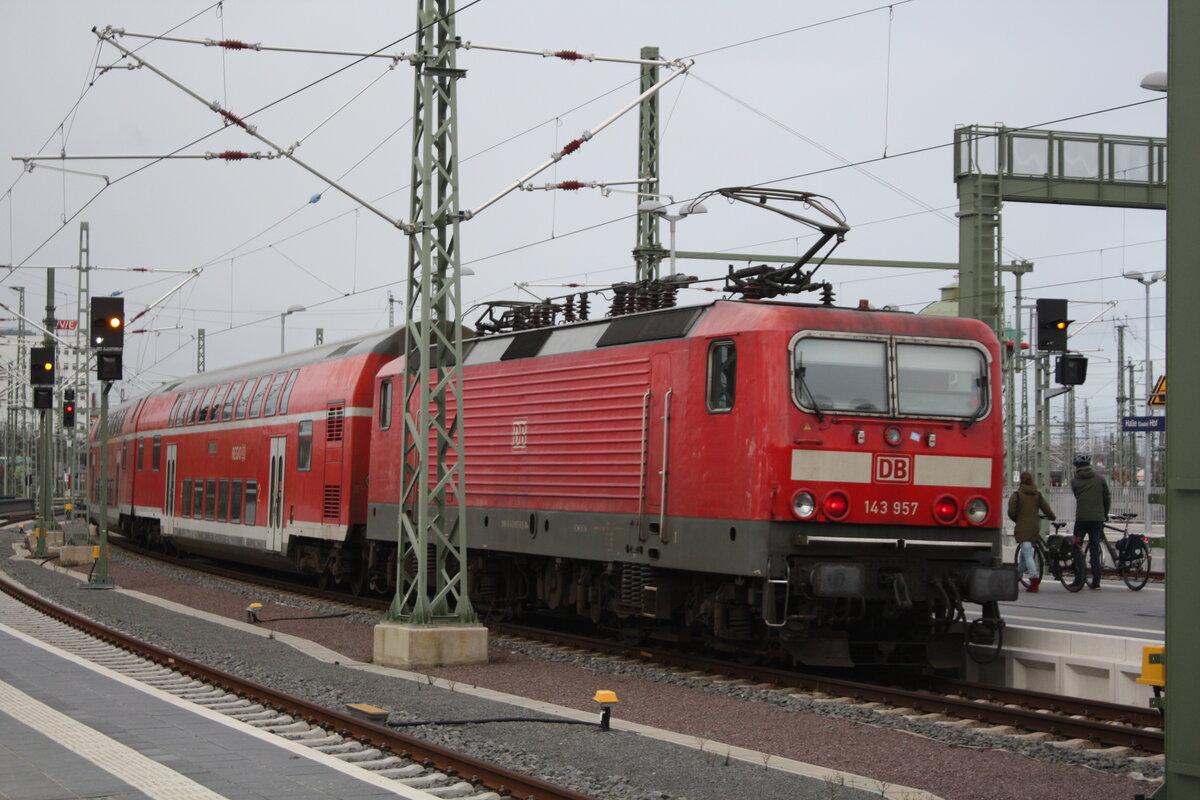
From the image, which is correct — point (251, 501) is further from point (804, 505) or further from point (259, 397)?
point (804, 505)

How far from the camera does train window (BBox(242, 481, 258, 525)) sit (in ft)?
85.3

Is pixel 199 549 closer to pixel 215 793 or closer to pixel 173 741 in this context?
pixel 173 741

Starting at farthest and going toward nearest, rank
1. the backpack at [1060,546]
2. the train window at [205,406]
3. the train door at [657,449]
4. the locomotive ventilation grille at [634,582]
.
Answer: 1. the train window at [205,406]
2. the backpack at [1060,546]
3. the locomotive ventilation grille at [634,582]
4. the train door at [657,449]

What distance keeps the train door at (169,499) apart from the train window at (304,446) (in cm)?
873

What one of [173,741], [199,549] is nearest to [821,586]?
[173,741]

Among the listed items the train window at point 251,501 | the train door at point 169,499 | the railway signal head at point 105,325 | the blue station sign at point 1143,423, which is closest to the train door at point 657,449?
the railway signal head at point 105,325

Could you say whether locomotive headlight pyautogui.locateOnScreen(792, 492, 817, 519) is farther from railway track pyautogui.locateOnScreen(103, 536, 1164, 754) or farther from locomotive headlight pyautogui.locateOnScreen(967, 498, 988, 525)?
locomotive headlight pyautogui.locateOnScreen(967, 498, 988, 525)

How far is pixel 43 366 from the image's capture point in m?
30.3

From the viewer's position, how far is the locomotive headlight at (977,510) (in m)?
13.2

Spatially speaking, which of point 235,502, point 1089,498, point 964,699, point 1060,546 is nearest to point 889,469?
point 964,699

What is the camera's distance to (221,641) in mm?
16484

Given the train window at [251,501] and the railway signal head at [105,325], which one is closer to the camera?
the railway signal head at [105,325]

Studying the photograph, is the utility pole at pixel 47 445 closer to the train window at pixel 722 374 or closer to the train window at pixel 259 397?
the train window at pixel 259 397

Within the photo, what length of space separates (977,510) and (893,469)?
1009 mm
